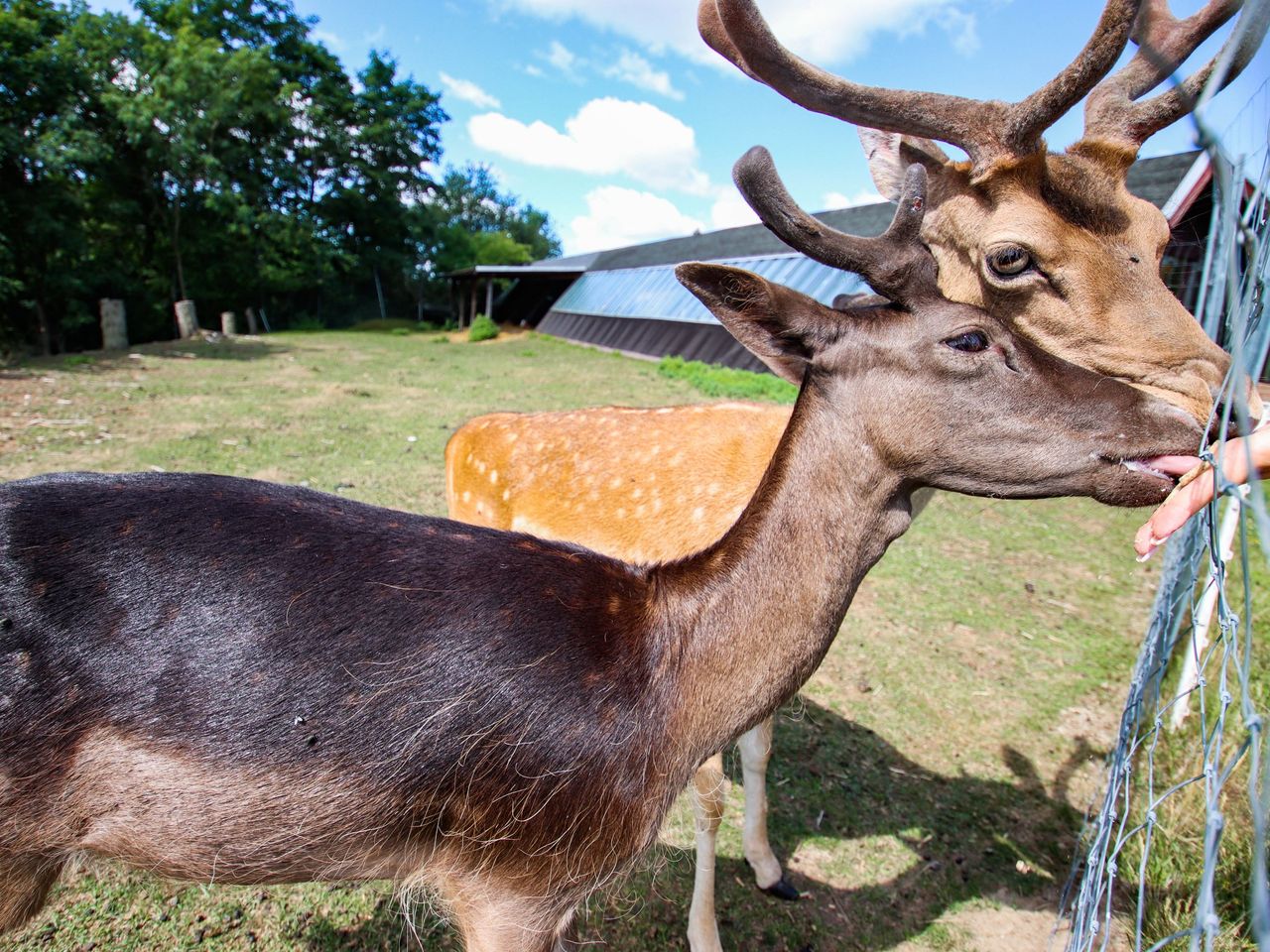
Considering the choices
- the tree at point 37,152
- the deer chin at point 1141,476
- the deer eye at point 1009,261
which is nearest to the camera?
the deer chin at point 1141,476

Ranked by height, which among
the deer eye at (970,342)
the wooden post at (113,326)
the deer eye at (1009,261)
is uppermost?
the deer eye at (1009,261)

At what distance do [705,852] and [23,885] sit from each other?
213 centimetres

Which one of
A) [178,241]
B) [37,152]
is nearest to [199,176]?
[178,241]

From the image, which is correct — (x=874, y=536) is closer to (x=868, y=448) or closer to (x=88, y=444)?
(x=868, y=448)

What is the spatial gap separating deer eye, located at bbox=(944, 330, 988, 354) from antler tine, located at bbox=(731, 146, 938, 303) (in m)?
0.19

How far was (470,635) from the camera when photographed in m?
1.95

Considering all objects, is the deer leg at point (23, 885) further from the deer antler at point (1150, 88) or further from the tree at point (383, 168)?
the tree at point (383, 168)

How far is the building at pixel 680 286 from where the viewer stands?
1154 centimetres

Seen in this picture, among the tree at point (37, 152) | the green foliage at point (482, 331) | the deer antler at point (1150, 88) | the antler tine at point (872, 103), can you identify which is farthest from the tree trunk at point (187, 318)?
the deer antler at point (1150, 88)

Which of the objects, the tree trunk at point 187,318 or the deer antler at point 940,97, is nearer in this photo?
the deer antler at point 940,97

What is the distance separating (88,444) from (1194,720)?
968cm

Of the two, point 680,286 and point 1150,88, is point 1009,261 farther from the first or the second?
point 680,286

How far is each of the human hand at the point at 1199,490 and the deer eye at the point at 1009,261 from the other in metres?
1.26

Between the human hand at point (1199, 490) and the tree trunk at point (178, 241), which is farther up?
the tree trunk at point (178, 241)
